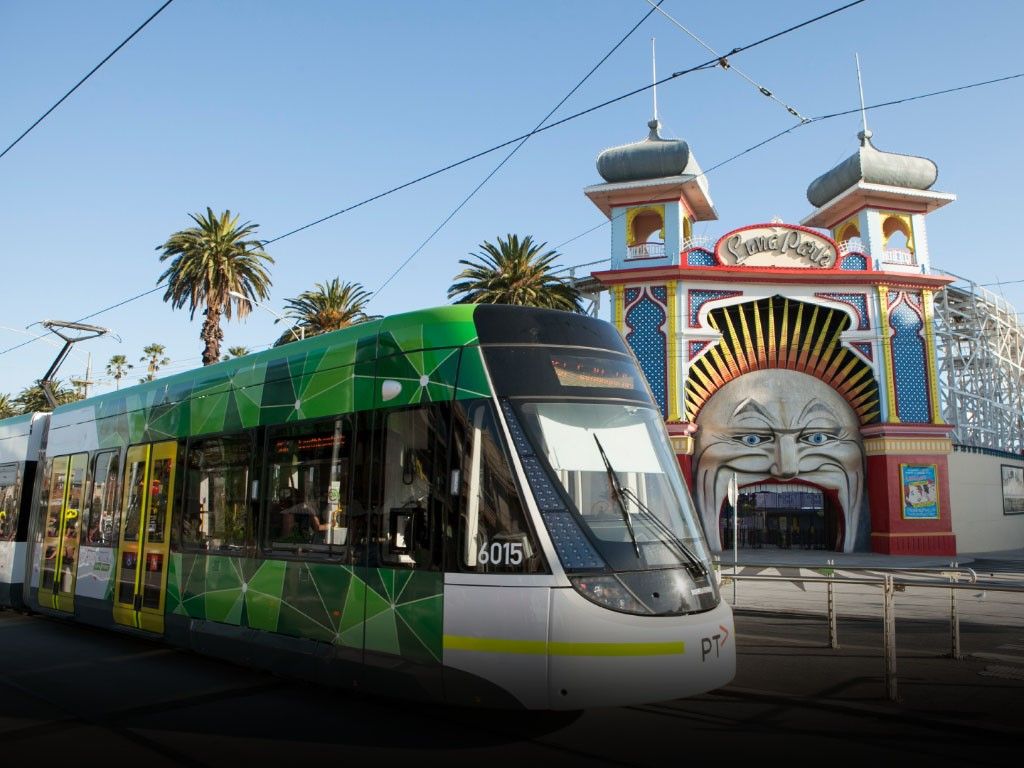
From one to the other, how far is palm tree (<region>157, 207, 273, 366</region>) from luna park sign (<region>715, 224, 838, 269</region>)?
18387 millimetres

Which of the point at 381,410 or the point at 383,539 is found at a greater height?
the point at 381,410

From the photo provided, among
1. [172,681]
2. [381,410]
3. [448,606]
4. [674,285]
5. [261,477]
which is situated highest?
[674,285]

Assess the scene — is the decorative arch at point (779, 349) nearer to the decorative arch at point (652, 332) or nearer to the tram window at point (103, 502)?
the decorative arch at point (652, 332)

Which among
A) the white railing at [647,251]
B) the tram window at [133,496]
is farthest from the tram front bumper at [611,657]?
the white railing at [647,251]

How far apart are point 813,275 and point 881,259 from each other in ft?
10.9

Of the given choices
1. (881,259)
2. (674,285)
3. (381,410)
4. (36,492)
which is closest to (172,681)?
(381,410)

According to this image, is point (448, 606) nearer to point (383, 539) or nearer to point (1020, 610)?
point (383, 539)

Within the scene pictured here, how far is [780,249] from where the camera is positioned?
31984 mm

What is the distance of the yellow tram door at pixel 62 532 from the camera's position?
12453 mm

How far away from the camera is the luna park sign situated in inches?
1256

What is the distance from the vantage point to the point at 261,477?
8.88m

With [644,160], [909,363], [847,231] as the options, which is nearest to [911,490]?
[909,363]

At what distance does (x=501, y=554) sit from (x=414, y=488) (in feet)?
3.45

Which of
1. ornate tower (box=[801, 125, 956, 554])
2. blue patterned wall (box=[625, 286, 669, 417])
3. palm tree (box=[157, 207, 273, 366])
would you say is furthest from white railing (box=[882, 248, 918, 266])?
palm tree (box=[157, 207, 273, 366])
